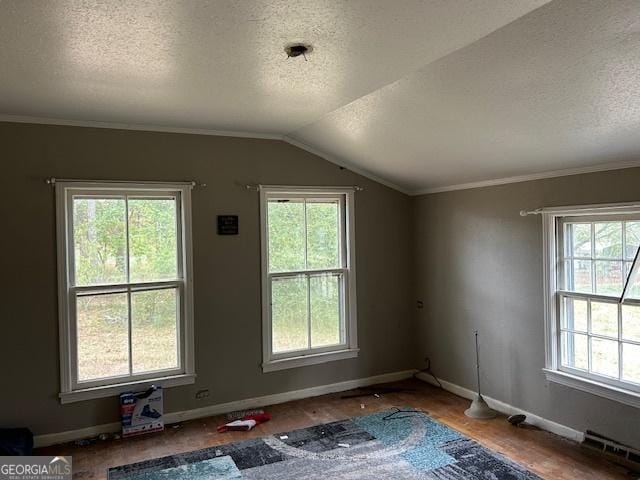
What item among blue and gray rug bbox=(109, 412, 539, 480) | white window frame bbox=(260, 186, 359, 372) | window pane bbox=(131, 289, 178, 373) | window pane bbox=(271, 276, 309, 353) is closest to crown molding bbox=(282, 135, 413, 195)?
white window frame bbox=(260, 186, 359, 372)

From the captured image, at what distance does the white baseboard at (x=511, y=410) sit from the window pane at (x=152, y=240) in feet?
9.07

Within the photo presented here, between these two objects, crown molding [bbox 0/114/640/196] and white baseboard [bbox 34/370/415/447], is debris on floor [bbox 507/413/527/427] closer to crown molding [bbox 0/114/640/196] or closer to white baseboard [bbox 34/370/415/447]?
white baseboard [bbox 34/370/415/447]

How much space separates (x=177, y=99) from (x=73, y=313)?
5.98ft

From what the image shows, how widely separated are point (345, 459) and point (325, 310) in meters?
1.63

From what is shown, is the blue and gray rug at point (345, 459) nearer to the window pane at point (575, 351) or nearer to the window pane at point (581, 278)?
the window pane at point (575, 351)

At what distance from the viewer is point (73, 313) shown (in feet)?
12.4

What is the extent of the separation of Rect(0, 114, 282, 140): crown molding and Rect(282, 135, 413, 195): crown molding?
0.15m

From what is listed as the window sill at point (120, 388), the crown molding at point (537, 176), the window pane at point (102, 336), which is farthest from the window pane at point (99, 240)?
the crown molding at point (537, 176)

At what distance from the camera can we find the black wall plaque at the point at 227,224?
428cm

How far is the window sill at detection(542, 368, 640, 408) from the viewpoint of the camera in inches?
128

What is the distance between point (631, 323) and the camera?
10.9 ft

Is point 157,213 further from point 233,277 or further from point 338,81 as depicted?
point 338,81

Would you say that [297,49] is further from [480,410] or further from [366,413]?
[480,410]

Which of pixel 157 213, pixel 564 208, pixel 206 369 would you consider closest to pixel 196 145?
pixel 157 213
